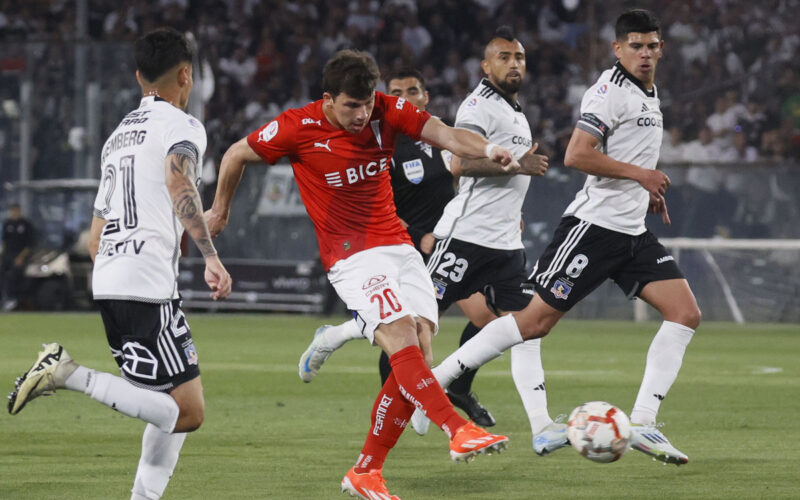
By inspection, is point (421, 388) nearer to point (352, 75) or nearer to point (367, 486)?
point (367, 486)

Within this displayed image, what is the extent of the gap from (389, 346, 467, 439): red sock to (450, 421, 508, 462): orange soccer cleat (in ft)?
0.46

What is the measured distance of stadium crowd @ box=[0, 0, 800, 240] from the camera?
21.4m

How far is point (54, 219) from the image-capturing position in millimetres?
24812

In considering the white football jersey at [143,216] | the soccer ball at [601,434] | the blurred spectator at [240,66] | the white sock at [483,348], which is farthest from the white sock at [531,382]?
the blurred spectator at [240,66]

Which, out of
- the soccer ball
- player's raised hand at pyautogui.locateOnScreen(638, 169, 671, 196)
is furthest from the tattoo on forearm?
player's raised hand at pyautogui.locateOnScreen(638, 169, 671, 196)

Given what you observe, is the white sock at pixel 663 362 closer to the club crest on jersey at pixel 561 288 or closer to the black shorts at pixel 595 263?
the black shorts at pixel 595 263

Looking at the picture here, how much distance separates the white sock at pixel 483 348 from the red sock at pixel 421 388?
1.60 m

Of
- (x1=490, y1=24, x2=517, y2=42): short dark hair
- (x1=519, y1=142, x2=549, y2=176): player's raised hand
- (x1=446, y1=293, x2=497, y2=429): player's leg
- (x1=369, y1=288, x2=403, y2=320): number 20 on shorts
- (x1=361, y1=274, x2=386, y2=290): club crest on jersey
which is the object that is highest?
(x1=490, y1=24, x2=517, y2=42): short dark hair

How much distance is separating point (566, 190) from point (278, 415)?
40.2 ft

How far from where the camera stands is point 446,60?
25125 millimetres

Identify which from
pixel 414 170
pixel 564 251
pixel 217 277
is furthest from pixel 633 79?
pixel 217 277

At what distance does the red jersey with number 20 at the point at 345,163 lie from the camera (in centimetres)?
648

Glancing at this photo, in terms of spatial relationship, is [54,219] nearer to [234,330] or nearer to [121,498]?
[234,330]

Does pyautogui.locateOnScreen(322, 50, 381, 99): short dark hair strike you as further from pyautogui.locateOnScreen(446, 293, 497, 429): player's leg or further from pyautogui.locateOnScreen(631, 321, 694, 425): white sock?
pyautogui.locateOnScreen(446, 293, 497, 429): player's leg
